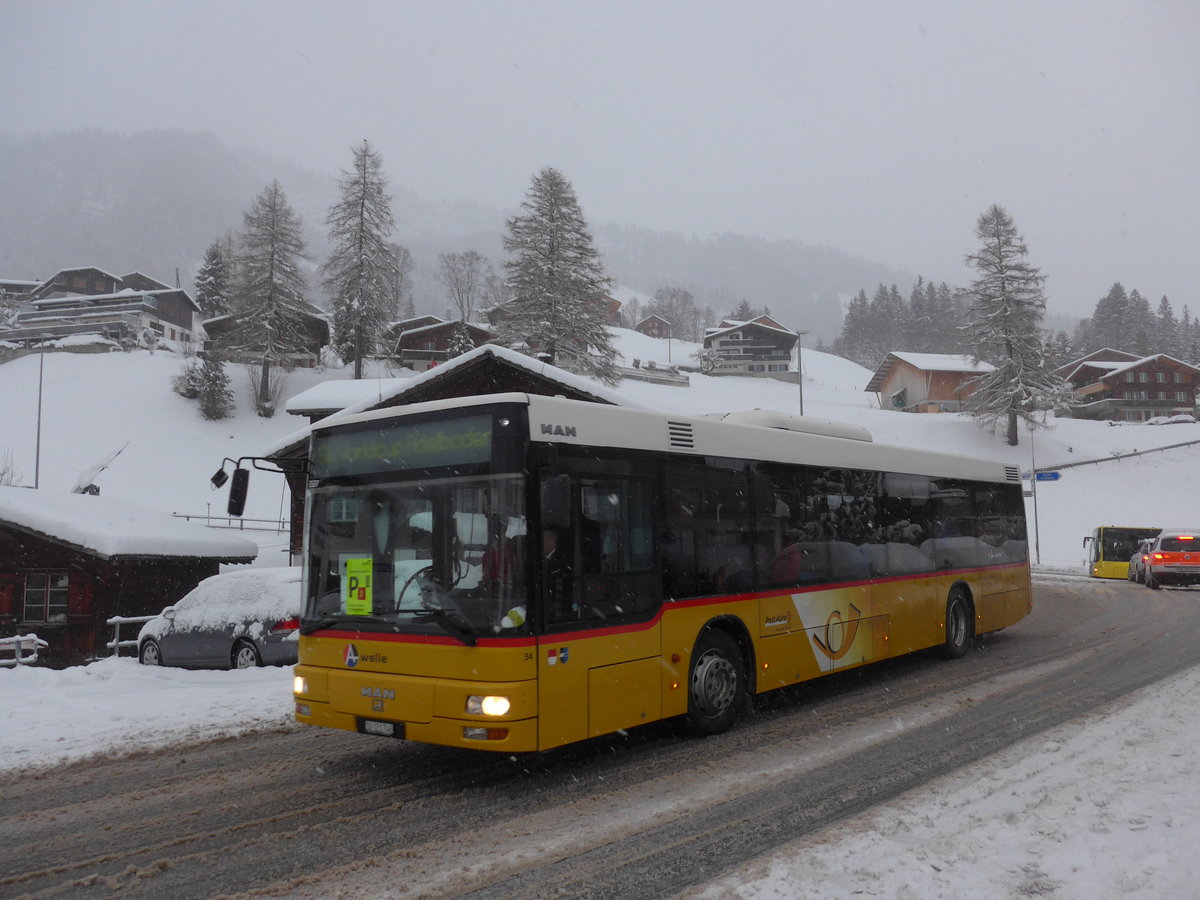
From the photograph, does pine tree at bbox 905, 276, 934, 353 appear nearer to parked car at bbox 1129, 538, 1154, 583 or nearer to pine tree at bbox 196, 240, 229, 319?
pine tree at bbox 196, 240, 229, 319

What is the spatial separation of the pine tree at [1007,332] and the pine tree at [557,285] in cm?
2624

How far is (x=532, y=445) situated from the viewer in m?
6.34

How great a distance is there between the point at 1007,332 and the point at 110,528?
5445 centimetres

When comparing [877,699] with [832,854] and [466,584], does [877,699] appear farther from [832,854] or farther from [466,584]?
[466,584]

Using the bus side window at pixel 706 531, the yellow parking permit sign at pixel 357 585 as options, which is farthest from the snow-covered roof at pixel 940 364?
the yellow parking permit sign at pixel 357 585

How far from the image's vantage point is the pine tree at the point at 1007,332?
55.4m

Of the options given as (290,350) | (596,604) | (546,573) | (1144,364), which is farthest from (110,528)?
(1144,364)

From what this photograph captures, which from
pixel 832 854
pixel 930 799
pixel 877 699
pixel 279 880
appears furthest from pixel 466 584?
pixel 877 699

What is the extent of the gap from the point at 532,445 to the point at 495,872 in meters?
2.88

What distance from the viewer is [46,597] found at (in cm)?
2088

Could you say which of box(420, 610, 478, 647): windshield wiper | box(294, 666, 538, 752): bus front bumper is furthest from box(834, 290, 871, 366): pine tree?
box(420, 610, 478, 647): windshield wiper

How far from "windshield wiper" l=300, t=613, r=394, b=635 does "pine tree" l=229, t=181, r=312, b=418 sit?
54.1 metres

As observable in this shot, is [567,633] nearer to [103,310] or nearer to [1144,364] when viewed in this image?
[1144,364]

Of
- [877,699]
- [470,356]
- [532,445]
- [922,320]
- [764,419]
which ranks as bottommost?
[877,699]
